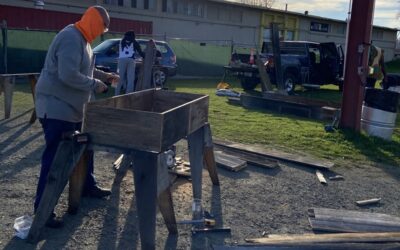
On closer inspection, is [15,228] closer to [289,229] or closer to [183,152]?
[289,229]

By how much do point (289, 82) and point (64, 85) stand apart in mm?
13048

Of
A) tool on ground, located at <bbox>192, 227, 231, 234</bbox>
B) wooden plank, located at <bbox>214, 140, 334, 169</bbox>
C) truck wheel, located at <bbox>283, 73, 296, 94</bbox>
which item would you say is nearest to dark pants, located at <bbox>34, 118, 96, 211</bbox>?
tool on ground, located at <bbox>192, 227, 231, 234</bbox>

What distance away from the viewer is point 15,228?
13.1ft

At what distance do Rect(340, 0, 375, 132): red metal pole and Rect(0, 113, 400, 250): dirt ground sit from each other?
2265mm

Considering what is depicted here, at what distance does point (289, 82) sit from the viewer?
16.2 metres

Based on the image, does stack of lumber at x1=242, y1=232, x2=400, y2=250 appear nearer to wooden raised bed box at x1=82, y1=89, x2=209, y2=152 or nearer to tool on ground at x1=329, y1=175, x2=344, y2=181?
wooden raised bed box at x1=82, y1=89, x2=209, y2=152

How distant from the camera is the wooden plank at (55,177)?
3857 mm

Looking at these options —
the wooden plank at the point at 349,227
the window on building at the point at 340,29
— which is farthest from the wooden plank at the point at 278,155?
the window on building at the point at 340,29

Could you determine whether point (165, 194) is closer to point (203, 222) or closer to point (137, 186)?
point (137, 186)

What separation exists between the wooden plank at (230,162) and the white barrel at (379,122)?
3.57 metres

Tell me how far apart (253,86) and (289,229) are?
12628 millimetres

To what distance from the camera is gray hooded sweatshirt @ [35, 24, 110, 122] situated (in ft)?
12.6

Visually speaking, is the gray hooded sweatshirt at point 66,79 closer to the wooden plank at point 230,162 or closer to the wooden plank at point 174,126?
the wooden plank at point 174,126

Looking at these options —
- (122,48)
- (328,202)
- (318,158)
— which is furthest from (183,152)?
(122,48)
